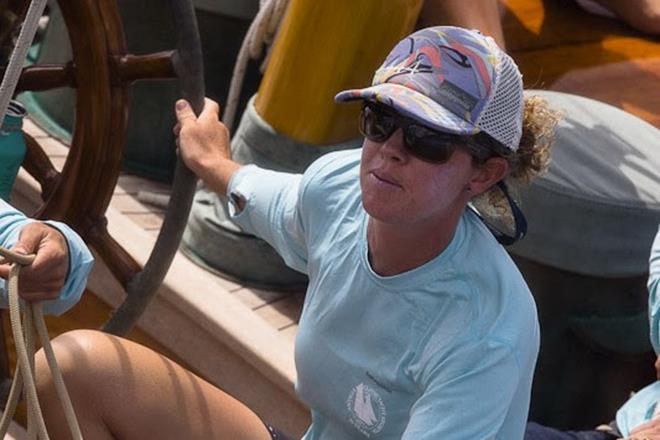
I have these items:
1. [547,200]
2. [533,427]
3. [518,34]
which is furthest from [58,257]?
[518,34]

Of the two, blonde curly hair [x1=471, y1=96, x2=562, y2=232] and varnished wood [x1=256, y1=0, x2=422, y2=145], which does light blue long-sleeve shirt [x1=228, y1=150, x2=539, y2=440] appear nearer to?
blonde curly hair [x1=471, y1=96, x2=562, y2=232]

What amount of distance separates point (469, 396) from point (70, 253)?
44 centimetres

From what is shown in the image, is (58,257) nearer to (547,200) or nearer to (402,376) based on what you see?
(402,376)

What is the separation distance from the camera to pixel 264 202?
66.4 inches

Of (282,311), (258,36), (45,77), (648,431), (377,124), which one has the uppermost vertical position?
(377,124)

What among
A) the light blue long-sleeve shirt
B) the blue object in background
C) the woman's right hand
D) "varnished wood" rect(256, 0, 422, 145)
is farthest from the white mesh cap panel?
"varnished wood" rect(256, 0, 422, 145)

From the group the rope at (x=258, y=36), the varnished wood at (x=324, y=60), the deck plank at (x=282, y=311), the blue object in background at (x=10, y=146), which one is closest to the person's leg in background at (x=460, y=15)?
the varnished wood at (x=324, y=60)

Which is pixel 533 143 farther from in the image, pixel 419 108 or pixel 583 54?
pixel 583 54

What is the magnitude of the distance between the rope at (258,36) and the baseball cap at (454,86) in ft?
3.54

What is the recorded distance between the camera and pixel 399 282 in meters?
1.50

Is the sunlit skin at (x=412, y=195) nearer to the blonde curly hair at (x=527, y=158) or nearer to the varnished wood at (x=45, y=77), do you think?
the blonde curly hair at (x=527, y=158)

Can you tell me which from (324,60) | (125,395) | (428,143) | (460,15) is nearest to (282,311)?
(324,60)

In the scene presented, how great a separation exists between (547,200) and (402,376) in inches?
31.4

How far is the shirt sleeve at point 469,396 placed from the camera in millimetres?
1403
